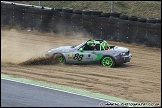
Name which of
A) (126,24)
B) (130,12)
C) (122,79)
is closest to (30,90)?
(122,79)

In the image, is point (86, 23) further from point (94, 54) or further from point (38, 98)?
point (38, 98)

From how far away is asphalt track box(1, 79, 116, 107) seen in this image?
10.6m

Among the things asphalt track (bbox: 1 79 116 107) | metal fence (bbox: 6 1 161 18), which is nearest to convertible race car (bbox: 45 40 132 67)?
asphalt track (bbox: 1 79 116 107)

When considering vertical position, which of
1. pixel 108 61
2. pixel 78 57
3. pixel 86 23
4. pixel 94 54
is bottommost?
pixel 108 61

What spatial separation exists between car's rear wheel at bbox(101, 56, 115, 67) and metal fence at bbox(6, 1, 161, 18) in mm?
6717

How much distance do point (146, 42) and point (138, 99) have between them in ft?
29.7

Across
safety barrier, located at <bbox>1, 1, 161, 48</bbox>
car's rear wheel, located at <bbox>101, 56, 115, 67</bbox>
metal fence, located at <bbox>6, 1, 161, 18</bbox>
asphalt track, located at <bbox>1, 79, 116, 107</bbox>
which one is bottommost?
asphalt track, located at <bbox>1, 79, 116, 107</bbox>

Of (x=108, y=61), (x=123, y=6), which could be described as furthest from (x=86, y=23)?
(x=108, y=61)

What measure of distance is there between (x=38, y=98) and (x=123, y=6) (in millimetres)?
14783

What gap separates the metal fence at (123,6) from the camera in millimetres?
23672

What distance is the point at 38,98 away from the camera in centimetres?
1117

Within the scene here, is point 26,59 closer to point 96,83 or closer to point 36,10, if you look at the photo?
point 96,83

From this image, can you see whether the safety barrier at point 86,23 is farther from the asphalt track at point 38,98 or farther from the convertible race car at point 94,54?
the asphalt track at point 38,98

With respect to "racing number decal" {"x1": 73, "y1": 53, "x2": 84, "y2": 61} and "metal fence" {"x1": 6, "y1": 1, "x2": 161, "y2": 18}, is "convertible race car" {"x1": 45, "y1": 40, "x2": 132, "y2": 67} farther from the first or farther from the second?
"metal fence" {"x1": 6, "y1": 1, "x2": 161, "y2": 18}
